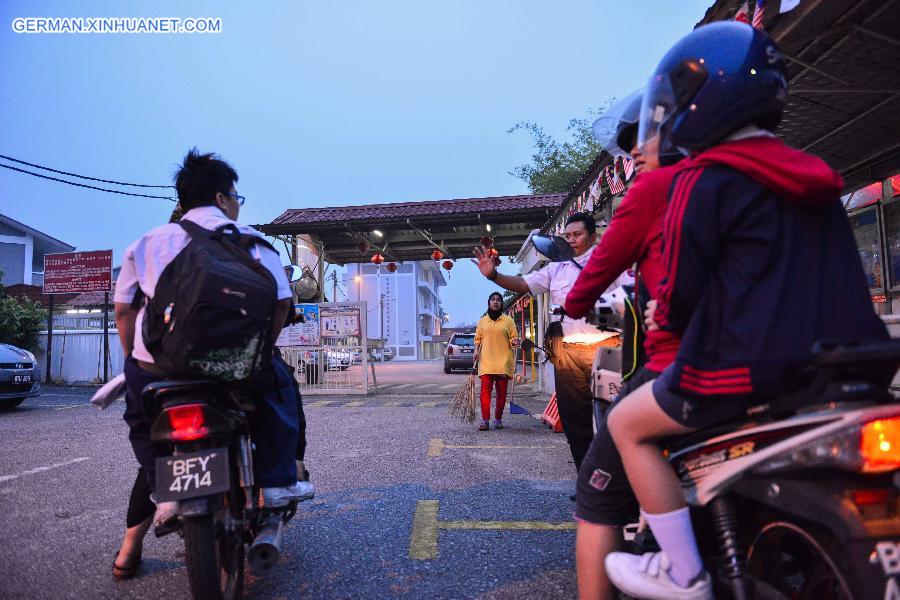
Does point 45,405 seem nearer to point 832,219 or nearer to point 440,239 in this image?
point 440,239

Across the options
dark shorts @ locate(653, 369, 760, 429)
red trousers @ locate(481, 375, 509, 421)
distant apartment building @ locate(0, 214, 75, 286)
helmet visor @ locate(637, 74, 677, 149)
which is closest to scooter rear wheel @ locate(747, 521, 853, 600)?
dark shorts @ locate(653, 369, 760, 429)

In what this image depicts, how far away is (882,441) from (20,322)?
20.3 m

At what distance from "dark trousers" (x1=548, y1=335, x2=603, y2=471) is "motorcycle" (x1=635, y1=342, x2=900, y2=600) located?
2.11m

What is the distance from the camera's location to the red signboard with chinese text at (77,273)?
16.4m

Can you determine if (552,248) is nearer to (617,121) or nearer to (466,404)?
(617,121)

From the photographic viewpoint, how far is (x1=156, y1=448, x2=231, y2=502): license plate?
2.16 meters

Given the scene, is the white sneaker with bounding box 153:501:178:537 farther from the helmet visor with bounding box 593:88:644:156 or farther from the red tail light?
the helmet visor with bounding box 593:88:644:156

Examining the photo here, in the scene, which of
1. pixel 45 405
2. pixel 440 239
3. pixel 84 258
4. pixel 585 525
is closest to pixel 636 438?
pixel 585 525

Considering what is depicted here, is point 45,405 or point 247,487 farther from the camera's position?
point 45,405

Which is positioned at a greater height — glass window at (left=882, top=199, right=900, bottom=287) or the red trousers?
glass window at (left=882, top=199, right=900, bottom=287)

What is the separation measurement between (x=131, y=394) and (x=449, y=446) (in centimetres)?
432

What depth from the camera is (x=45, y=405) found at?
11.2 metres

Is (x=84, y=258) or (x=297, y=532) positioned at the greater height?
(x=84, y=258)

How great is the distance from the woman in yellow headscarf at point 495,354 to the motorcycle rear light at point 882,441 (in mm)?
6704
